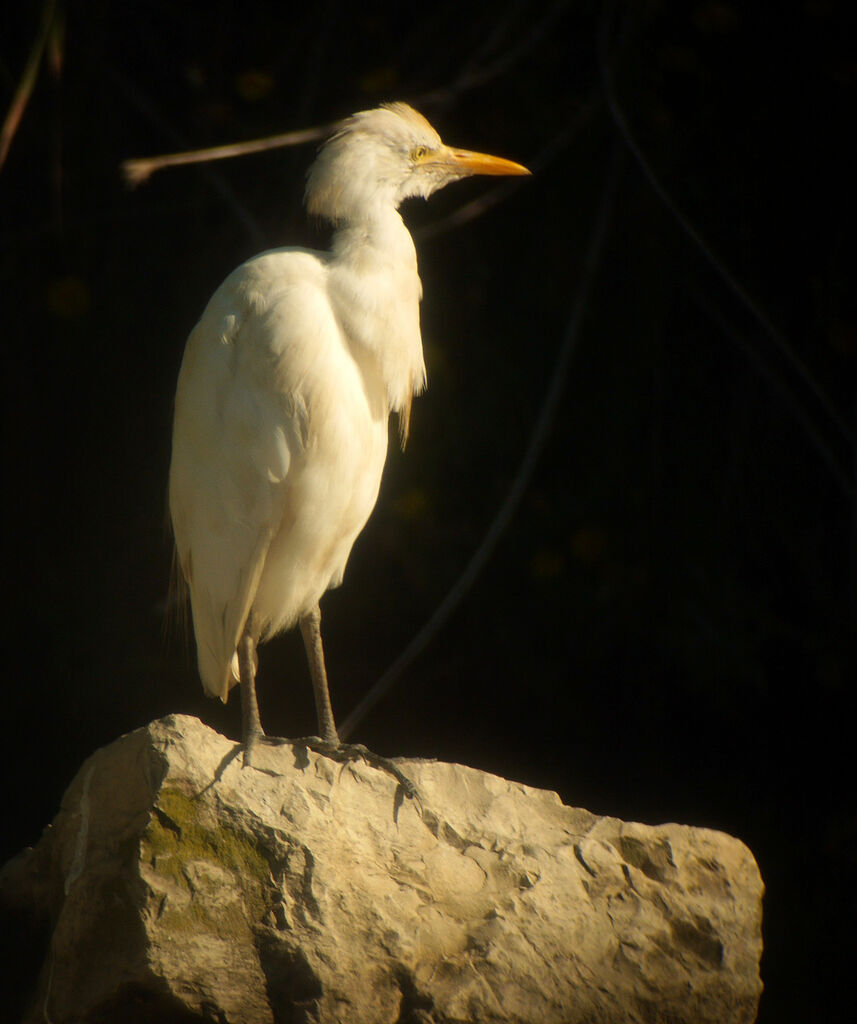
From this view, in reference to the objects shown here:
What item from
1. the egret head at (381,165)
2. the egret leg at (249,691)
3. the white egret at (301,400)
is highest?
the egret head at (381,165)

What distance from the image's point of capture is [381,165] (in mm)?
1614

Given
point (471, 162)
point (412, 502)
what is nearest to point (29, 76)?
point (471, 162)

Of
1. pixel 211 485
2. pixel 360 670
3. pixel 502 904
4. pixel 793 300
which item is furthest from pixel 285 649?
pixel 793 300

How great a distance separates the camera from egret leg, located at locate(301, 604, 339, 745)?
5.11 ft

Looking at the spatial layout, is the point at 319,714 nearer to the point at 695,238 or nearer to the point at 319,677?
the point at 319,677

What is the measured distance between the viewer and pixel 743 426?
1.93 meters

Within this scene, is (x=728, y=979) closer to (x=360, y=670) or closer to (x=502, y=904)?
(x=502, y=904)

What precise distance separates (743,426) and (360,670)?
897 millimetres

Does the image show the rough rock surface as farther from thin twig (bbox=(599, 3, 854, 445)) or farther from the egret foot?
thin twig (bbox=(599, 3, 854, 445))

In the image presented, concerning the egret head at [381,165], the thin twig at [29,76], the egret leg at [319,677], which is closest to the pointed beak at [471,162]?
the egret head at [381,165]

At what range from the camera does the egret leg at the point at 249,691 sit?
1383 millimetres

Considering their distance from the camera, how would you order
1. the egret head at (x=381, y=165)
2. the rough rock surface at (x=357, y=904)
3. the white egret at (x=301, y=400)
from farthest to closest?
the egret head at (x=381, y=165) < the white egret at (x=301, y=400) < the rough rock surface at (x=357, y=904)

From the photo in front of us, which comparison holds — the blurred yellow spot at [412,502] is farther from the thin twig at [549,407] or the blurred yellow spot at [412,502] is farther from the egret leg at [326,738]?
the egret leg at [326,738]

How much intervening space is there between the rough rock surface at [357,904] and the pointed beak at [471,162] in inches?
36.4
